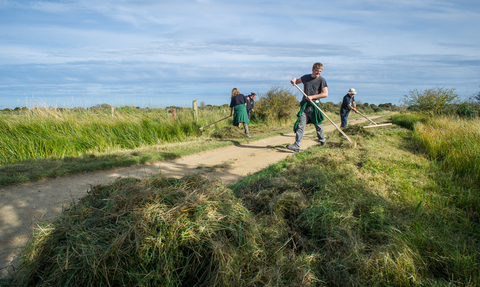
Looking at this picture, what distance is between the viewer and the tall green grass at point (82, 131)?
7910 millimetres

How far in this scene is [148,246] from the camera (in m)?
2.19

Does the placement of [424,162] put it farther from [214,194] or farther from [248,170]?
[214,194]

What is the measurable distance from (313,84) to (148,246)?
6462 millimetres

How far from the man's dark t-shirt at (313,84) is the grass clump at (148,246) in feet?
18.7

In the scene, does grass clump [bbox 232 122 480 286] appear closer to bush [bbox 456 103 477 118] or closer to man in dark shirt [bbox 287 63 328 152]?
man in dark shirt [bbox 287 63 328 152]

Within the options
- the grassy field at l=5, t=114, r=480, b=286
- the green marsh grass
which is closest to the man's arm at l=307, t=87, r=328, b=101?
the grassy field at l=5, t=114, r=480, b=286

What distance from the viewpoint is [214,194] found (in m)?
2.79

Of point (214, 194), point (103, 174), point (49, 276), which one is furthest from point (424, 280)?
point (103, 174)

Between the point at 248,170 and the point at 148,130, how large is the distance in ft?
18.3

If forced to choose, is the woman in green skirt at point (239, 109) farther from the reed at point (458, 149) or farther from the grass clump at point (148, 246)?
the grass clump at point (148, 246)

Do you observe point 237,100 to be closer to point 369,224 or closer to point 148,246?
point 369,224

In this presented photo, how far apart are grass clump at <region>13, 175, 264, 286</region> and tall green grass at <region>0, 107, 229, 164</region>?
6497 millimetres

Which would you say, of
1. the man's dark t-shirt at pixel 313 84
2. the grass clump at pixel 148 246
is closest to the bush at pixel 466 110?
the man's dark t-shirt at pixel 313 84

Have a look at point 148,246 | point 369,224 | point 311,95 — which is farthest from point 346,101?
point 148,246
